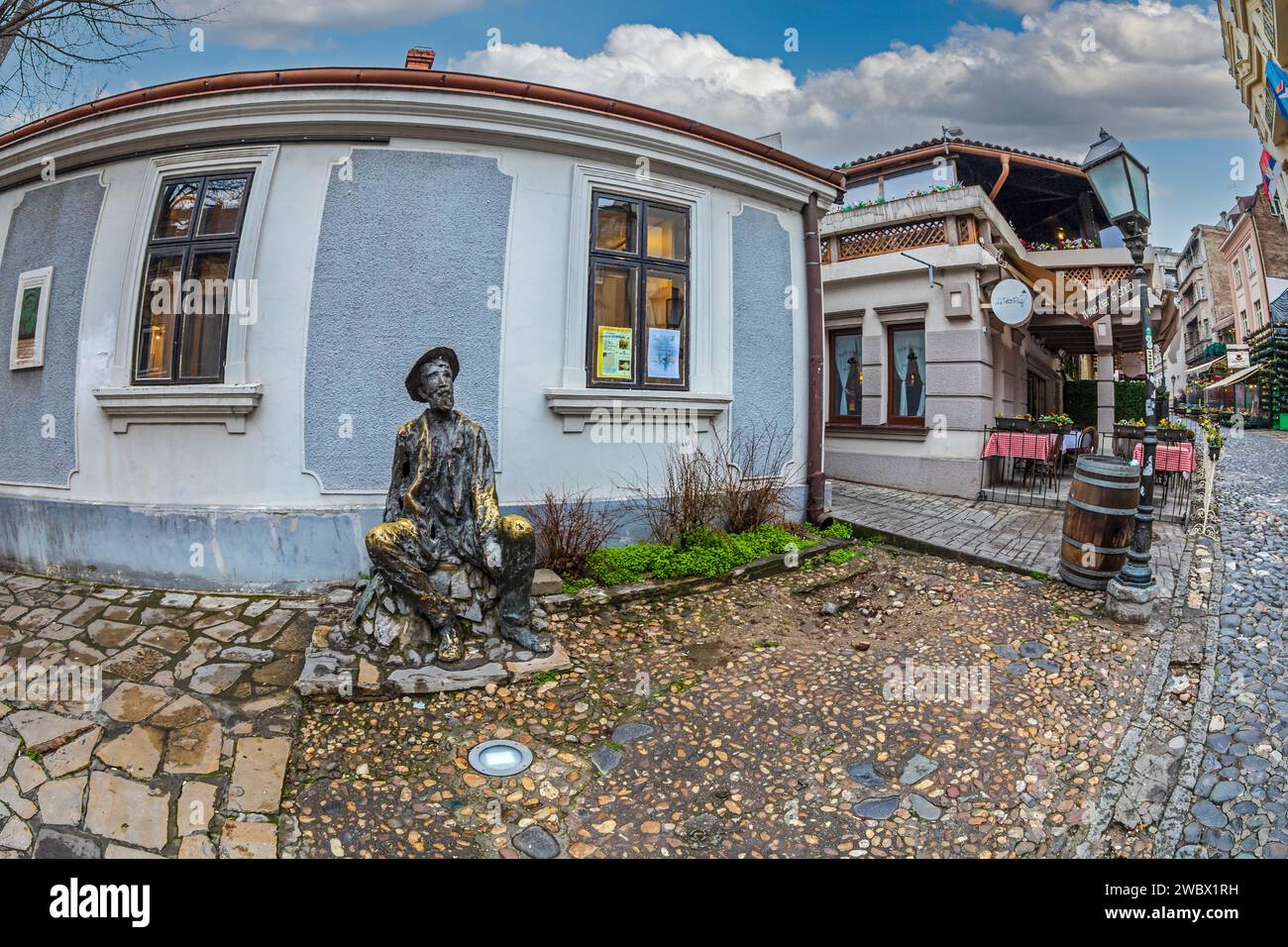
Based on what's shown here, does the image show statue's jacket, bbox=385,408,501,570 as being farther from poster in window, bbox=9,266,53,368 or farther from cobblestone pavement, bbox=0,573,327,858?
poster in window, bbox=9,266,53,368

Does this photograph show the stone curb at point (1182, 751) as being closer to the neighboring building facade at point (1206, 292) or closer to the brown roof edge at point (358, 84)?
the brown roof edge at point (358, 84)

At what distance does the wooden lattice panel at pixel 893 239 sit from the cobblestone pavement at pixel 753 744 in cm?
727

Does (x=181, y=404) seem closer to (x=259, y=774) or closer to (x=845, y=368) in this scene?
(x=259, y=774)

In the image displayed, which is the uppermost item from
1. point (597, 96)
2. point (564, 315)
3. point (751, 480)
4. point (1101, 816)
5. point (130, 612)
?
point (597, 96)

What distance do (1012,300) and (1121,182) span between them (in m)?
4.40

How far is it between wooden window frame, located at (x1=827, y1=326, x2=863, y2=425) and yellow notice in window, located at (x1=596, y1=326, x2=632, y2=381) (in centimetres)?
651

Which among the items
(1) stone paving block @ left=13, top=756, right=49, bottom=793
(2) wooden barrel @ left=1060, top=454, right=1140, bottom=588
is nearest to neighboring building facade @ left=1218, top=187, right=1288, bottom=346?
(2) wooden barrel @ left=1060, top=454, right=1140, bottom=588

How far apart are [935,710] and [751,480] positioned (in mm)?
3452

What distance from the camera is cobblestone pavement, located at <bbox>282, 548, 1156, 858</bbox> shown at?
2.75 metres

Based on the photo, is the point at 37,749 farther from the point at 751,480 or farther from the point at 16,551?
the point at 751,480

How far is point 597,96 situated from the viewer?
19.0 ft

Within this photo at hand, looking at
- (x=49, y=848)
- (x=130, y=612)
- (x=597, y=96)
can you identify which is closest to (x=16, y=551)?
(x=130, y=612)

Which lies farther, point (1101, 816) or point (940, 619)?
point (940, 619)

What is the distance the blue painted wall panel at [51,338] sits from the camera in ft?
19.2
